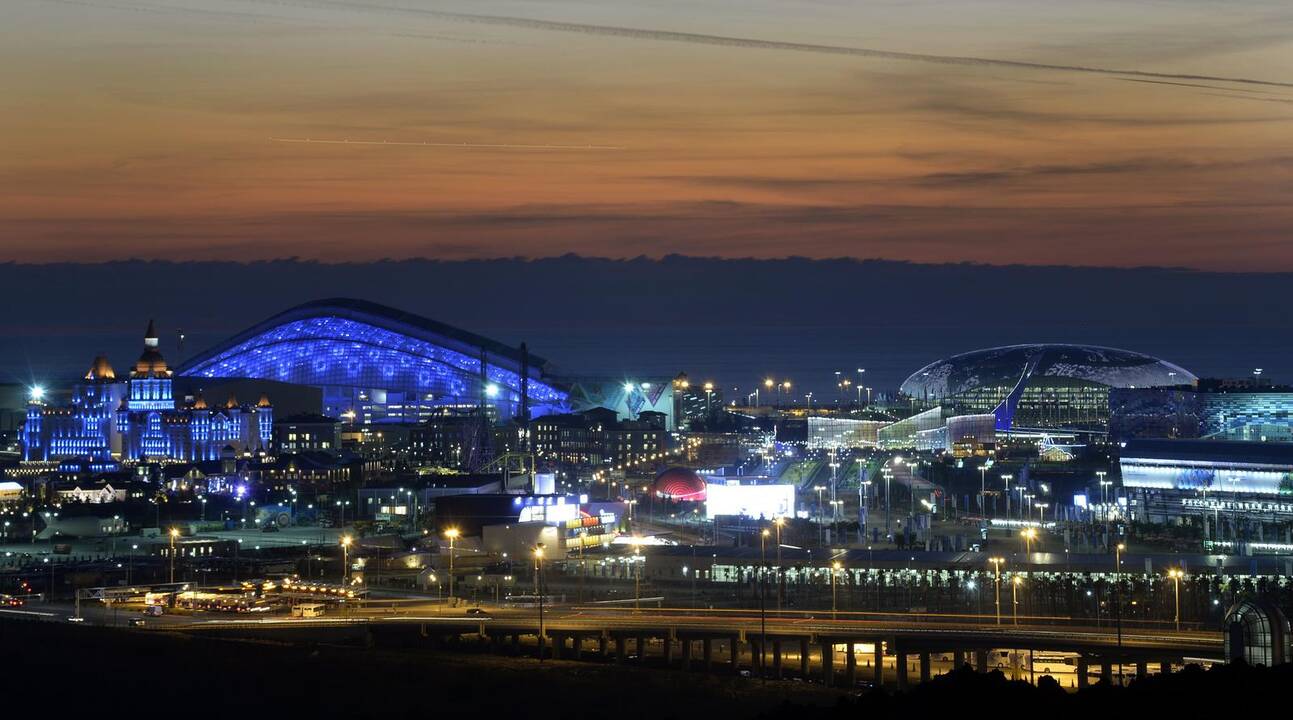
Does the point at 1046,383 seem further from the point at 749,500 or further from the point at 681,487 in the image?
the point at 749,500

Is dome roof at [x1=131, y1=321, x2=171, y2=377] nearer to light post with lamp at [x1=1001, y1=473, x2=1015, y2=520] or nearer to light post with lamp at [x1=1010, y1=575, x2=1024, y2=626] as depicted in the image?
light post with lamp at [x1=1001, y1=473, x2=1015, y2=520]

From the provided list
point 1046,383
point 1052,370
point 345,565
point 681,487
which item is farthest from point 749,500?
point 1052,370

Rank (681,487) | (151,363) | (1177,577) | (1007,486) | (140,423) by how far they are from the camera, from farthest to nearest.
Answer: (151,363) → (140,423) → (681,487) → (1007,486) → (1177,577)

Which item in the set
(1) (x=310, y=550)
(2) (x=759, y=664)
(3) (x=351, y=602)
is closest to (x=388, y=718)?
(2) (x=759, y=664)

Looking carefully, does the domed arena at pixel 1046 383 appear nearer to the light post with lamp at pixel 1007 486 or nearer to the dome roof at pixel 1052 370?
the dome roof at pixel 1052 370

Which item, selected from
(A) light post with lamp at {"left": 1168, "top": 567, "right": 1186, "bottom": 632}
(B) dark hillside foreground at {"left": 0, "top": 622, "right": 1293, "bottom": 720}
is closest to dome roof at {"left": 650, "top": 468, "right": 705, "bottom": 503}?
(A) light post with lamp at {"left": 1168, "top": 567, "right": 1186, "bottom": 632}

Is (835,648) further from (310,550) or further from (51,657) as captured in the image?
(310,550)
